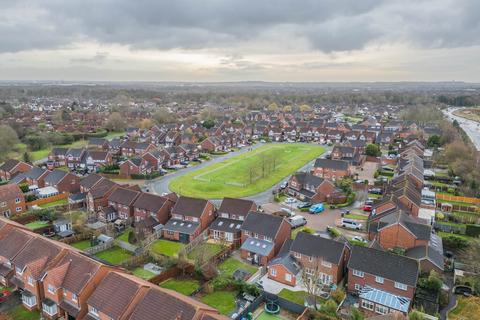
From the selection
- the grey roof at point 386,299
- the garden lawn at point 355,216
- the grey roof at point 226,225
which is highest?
the grey roof at point 226,225

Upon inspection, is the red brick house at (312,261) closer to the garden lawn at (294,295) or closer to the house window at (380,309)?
the garden lawn at (294,295)

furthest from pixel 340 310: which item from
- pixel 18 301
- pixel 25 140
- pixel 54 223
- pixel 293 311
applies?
pixel 25 140

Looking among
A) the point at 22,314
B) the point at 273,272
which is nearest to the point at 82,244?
the point at 22,314

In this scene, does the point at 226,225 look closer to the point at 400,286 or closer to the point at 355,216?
the point at 355,216

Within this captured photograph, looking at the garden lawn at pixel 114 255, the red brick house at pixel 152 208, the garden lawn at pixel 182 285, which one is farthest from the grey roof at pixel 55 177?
the garden lawn at pixel 182 285

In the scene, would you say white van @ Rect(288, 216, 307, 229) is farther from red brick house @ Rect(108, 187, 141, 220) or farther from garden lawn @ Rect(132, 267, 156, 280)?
red brick house @ Rect(108, 187, 141, 220)

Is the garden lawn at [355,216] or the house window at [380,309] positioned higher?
the house window at [380,309]

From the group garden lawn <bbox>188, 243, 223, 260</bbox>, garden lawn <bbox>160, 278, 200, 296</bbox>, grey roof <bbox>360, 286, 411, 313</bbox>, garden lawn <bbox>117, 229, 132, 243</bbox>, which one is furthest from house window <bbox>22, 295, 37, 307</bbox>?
grey roof <bbox>360, 286, 411, 313</bbox>
